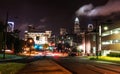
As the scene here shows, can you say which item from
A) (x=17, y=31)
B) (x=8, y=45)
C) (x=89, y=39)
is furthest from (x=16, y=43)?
(x=89, y=39)

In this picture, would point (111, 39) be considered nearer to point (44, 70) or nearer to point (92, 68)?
point (92, 68)

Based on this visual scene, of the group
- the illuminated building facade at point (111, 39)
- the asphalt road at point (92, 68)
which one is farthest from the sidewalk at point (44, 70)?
the illuminated building facade at point (111, 39)

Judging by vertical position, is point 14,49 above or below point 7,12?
below

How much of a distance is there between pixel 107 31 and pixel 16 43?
40662 millimetres

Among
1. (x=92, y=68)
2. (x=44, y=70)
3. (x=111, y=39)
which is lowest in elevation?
(x=92, y=68)

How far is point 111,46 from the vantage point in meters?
121

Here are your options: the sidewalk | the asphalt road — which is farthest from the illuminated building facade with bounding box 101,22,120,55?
the sidewalk

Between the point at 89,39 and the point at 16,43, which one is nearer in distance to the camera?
the point at 16,43

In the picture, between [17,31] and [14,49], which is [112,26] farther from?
[17,31]

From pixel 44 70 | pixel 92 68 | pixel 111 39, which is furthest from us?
pixel 111 39

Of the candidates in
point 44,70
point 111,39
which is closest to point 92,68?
point 44,70

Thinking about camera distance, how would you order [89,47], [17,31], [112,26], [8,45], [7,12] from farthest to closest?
[89,47] → [17,31] → [8,45] → [112,26] → [7,12]

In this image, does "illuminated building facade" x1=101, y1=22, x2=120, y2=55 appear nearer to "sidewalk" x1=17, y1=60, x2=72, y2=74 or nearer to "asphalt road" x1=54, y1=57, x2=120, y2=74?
"asphalt road" x1=54, y1=57, x2=120, y2=74

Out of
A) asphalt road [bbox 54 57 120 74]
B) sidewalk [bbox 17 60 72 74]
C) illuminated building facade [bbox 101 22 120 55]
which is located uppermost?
illuminated building facade [bbox 101 22 120 55]
